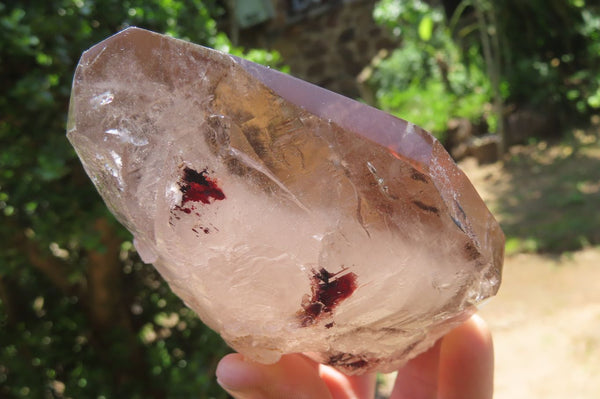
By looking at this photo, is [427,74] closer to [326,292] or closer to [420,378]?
[420,378]

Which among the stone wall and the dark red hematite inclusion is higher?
the dark red hematite inclusion

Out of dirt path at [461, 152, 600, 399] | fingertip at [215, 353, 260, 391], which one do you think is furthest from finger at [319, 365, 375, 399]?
dirt path at [461, 152, 600, 399]

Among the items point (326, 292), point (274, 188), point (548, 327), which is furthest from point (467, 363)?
point (548, 327)

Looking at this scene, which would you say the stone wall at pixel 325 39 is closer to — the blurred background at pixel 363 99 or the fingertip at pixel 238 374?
the blurred background at pixel 363 99

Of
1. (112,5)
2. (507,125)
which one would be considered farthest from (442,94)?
(112,5)

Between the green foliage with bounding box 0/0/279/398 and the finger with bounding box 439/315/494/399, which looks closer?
the finger with bounding box 439/315/494/399

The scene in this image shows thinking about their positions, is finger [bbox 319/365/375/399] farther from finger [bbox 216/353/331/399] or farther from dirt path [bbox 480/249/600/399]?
dirt path [bbox 480/249/600/399]
